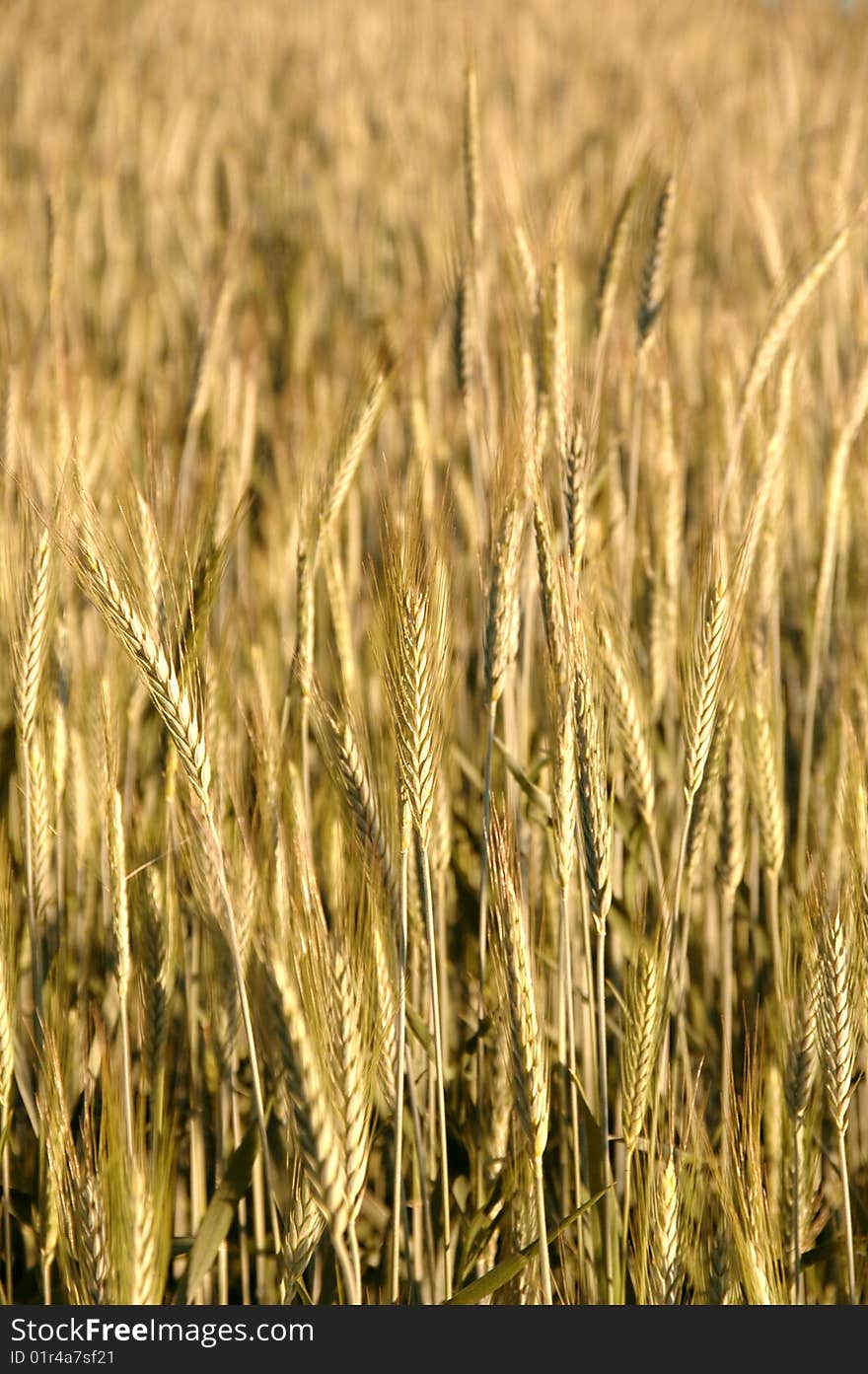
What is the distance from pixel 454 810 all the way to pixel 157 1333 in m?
0.74

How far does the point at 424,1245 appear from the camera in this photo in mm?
1197

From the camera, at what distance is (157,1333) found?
870 millimetres

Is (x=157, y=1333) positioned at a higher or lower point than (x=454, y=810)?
lower

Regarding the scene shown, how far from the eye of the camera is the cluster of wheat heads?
2.92ft

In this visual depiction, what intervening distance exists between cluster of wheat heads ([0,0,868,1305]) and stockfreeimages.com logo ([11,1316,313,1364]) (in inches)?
1.1

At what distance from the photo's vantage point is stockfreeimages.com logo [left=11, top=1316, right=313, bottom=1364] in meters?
0.86

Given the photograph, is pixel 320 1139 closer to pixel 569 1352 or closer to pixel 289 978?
pixel 289 978

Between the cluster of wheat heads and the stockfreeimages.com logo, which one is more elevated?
the cluster of wheat heads

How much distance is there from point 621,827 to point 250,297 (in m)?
2.20

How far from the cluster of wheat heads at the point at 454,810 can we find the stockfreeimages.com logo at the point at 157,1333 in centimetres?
3

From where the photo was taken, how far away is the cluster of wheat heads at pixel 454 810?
891 millimetres

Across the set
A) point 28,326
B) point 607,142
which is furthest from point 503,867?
point 607,142

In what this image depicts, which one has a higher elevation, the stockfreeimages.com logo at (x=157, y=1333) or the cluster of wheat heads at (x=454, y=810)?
the cluster of wheat heads at (x=454, y=810)

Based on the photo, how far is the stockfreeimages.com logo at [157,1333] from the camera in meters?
0.86
